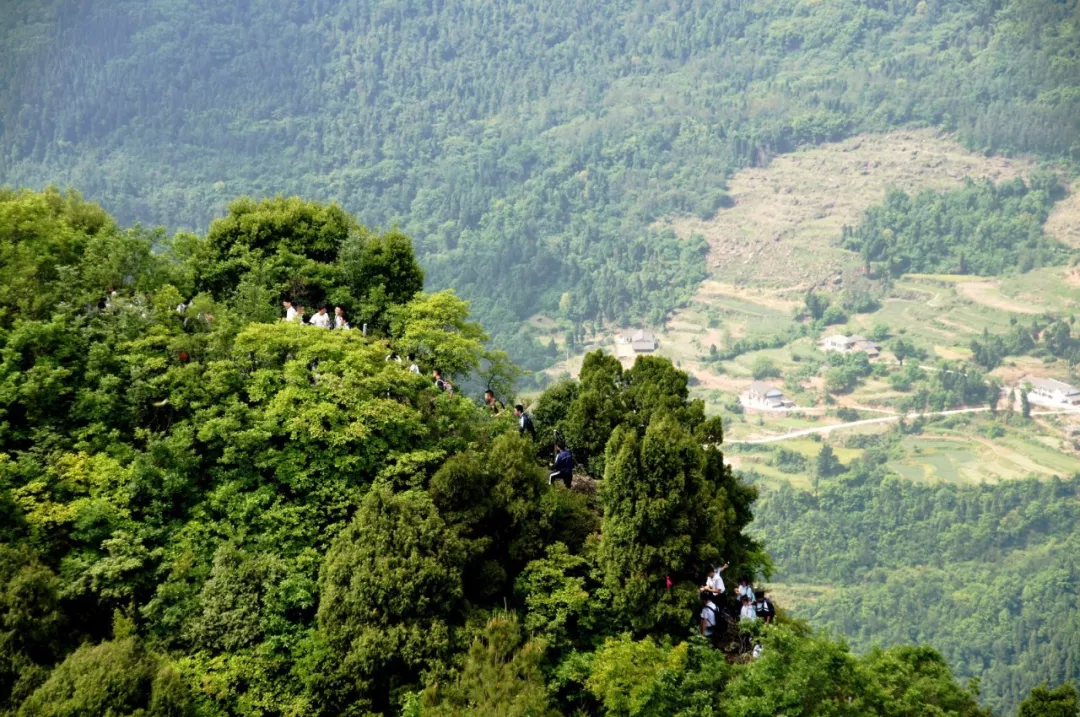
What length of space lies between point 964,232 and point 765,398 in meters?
60.2

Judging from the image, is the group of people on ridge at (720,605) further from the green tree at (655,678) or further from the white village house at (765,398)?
the white village house at (765,398)

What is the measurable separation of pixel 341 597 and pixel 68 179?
525 ft

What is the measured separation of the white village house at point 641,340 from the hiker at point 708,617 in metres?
113

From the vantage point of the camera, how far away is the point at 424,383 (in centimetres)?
2389

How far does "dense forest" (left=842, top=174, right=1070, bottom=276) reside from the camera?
162500mm

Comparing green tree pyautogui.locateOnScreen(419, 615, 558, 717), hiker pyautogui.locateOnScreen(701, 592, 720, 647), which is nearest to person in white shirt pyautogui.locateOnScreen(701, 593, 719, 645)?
hiker pyautogui.locateOnScreen(701, 592, 720, 647)

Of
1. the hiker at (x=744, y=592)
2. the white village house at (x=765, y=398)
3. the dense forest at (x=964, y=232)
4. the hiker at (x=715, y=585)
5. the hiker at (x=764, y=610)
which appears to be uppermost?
the dense forest at (x=964, y=232)

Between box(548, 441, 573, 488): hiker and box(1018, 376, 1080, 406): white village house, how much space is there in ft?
360

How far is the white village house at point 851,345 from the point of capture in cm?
13638

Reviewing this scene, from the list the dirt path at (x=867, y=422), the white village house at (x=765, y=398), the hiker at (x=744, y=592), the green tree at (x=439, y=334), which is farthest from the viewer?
the white village house at (x=765, y=398)

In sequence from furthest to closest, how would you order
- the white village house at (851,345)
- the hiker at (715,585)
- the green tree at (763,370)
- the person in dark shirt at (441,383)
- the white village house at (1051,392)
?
the white village house at (851,345) → the green tree at (763,370) → the white village house at (1051,392) → the person in dark shirt at (441,383) → the hiker at (715,585)

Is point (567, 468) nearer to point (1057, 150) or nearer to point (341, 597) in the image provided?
point (341, 597)

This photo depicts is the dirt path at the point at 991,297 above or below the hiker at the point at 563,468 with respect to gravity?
above

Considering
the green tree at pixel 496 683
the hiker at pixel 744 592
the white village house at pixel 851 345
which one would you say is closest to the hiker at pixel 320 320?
the green tree at pixel 496 683
